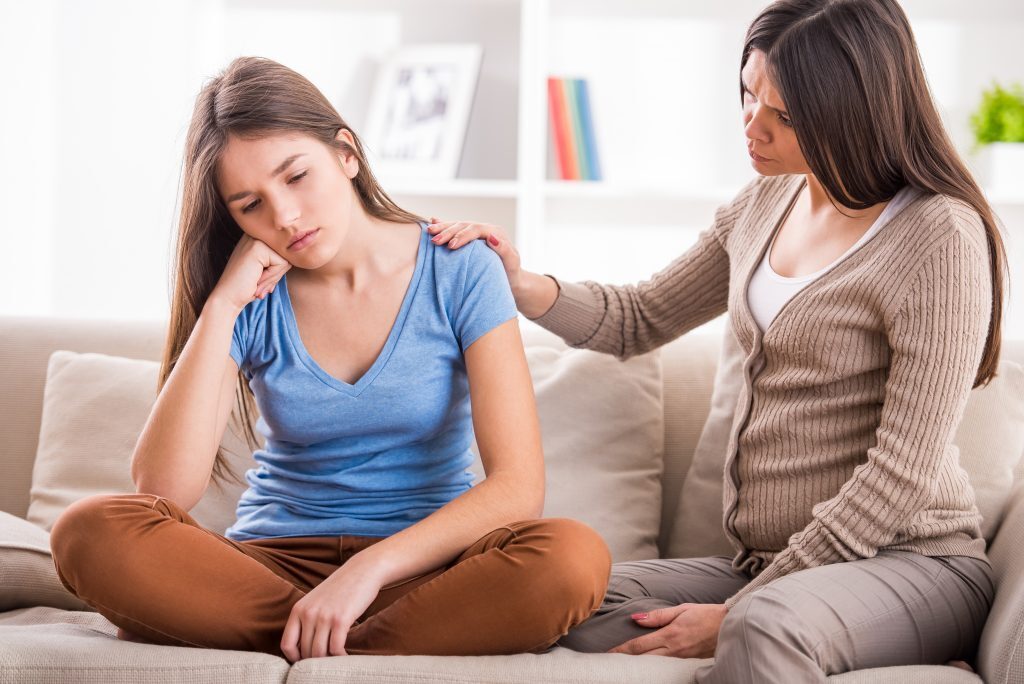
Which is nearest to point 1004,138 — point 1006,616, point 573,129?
point 573,129

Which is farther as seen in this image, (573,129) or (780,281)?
(573,129)

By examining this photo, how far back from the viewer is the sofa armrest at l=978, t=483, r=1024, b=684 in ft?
4.01

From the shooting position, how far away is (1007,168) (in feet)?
8.50

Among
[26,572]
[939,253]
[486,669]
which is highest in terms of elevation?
[939,253]

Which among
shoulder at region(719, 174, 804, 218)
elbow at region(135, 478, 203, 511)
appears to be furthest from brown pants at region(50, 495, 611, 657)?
shoulder at region(719, 174, 804, 218)

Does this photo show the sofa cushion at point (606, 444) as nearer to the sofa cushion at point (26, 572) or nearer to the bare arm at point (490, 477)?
the bare arm at point (490, 477)

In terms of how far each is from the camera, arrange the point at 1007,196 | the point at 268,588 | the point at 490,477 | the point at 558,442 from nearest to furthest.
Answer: the point at 268,588
the point at 490,477
the point at 558,442
the point at 1007,196

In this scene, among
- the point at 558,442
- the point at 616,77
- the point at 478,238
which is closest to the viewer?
the point at 478,238

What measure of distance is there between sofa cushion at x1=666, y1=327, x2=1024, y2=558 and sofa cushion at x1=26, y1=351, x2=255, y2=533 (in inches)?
29.0

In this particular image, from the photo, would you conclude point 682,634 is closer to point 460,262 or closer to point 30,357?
point 460,262

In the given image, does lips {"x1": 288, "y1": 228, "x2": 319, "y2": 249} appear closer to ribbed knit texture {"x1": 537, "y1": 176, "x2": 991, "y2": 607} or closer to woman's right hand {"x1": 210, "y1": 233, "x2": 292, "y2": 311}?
woman's right hand {"x1": 210, "y1": 233, "x2": 292, "y2": 311}

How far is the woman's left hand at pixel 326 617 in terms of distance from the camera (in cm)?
121

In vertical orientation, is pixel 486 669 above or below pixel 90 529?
below

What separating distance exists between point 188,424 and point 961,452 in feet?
3.71
